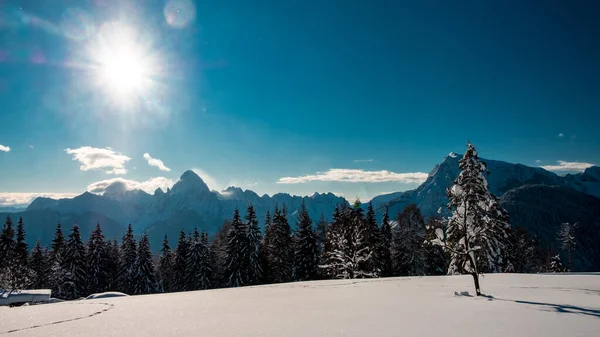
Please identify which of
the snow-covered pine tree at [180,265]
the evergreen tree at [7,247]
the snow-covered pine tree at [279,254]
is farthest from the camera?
the snow-covered pine tree at [180,265]

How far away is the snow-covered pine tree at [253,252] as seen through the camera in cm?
4969

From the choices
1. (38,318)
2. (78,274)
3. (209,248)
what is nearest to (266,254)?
(209,248)

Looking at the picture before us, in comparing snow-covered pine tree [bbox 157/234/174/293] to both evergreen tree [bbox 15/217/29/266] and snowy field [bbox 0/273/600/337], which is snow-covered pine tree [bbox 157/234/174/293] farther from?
snowy field [bbox 0/273/600/337]

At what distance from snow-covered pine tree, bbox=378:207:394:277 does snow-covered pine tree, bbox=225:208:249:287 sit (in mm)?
20749

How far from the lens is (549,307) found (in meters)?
9.54

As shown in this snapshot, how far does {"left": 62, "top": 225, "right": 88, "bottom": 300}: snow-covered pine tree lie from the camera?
5225cm

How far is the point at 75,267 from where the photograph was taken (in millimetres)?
53375

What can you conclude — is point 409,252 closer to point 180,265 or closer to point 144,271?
point 180,265

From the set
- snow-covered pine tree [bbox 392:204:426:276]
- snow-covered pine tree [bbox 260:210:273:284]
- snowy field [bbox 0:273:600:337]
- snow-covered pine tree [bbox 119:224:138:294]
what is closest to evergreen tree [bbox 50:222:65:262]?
snow-covered pine tree [bbox 119:224:138:294]

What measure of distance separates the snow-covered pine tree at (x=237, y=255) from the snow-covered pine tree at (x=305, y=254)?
316 inches

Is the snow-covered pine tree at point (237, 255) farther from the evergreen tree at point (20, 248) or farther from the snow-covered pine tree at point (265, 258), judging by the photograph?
the evergreen tree at point (20, 248)

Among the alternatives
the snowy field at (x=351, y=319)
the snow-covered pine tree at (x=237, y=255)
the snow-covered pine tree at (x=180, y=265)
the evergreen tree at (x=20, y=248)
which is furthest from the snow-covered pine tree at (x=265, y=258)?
the snowy field at (x=351, y=319)

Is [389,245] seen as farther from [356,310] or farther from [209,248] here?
[356,310]

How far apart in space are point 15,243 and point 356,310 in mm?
66166
